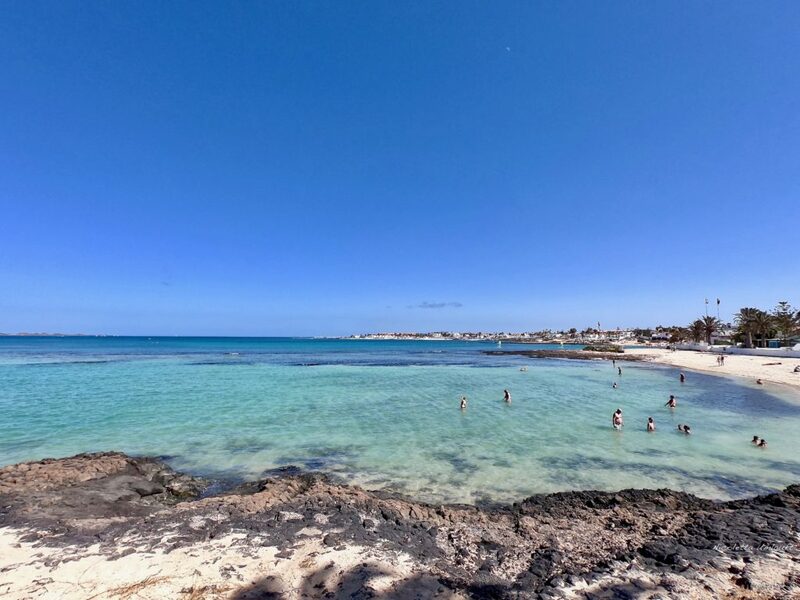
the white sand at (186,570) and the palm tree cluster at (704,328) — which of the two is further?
the palm tree cluster at (704,328)

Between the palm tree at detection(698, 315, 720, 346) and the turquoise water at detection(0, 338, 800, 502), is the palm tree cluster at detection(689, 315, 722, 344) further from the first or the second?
the turquoise water at detection(0, 338, 800, 502)

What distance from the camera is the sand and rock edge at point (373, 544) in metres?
5.98

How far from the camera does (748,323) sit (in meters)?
69.9

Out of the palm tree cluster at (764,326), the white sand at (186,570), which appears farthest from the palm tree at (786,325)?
the white sand at (186,570)

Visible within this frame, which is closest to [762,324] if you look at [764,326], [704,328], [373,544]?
[764,326]

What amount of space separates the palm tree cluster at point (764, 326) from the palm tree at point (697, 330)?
15501mm

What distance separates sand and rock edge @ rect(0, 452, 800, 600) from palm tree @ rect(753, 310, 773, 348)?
79.1 meters

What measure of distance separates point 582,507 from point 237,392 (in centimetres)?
2658

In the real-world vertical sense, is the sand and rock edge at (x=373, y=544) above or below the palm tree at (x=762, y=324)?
below

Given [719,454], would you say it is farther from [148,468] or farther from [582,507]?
[148,468]

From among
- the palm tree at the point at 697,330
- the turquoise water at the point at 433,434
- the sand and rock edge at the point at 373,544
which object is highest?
the palm tree at the point at 697,330

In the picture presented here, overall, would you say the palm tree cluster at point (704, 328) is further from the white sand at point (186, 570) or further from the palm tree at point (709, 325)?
the white sand at point (186, 570)

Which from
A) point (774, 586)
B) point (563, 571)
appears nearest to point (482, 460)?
point (563, 571)

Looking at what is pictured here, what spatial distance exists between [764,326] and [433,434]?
81.7 meters
